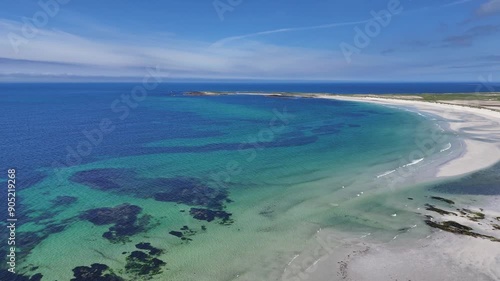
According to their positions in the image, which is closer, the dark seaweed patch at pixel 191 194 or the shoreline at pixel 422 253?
the shoreline at pixel 422 253

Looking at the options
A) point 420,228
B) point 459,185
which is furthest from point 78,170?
point 459,185

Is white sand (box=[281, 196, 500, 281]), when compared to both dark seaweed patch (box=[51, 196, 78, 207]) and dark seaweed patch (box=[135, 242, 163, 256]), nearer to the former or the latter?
dark seaweed patch (box=[135, 242, 163, 256])

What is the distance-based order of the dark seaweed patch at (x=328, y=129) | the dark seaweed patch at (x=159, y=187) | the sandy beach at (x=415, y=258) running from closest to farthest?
1. the sandy beach at (x=415, y=258)
2. the dark seaweed patch at (x=159, y=187)
3. the dark seaweed patch at (x=328, y=129)

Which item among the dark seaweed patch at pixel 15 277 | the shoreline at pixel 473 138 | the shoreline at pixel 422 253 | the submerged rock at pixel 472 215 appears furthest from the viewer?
the shoreline at pixel 473 138

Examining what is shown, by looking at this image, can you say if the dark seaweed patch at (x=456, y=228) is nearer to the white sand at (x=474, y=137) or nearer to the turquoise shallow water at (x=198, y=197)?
the turquoise shallow water at (x=198, y=197)

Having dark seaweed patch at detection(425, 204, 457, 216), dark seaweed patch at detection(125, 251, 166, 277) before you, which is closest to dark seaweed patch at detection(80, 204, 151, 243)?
dark seaweed patch at detection(125, 251, 166, 277)

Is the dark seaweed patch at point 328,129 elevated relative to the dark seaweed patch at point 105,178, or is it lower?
elevated

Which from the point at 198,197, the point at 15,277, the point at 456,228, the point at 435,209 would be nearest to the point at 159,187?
the point at 198,197

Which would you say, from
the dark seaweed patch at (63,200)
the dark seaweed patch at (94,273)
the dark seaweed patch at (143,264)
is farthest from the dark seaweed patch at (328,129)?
the dark seaweed patch at (94,273)

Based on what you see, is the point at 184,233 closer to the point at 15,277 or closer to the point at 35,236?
the point at 15,277
